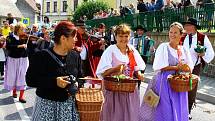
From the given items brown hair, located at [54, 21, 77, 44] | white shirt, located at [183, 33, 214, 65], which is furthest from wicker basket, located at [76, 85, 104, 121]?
white shirt, located at [183, 33, 214, 65]

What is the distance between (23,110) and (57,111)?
491 cm

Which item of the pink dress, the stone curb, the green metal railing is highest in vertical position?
the green metal railing

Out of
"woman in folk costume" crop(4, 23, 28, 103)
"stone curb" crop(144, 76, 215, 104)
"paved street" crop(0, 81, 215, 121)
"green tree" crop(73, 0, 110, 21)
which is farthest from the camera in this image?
"green tree" crop(73, 0, 110, 21)

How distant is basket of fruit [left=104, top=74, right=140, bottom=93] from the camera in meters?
5.75

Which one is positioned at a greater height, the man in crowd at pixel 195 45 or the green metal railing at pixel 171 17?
the green metal railing at pixel 171 17

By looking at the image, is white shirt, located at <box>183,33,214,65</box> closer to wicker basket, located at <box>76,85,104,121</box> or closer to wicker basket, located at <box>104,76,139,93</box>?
wicker basket, located at <box>104,76,139,93</box>

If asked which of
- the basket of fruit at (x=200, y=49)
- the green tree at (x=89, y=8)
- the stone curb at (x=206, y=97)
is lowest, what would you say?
the stone curb at (x=206, y=97)

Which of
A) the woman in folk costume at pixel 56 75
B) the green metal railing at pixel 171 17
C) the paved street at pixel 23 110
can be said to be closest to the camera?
the woman in folk costume at pixel 56 75

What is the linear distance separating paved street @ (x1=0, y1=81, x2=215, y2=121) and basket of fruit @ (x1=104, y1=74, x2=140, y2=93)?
2.95 m

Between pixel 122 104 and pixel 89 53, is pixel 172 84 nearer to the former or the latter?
pixel 122 104

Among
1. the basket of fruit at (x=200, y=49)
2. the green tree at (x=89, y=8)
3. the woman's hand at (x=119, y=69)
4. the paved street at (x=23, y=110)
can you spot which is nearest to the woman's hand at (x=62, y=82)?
the woman's hand at (x=119, y=69)

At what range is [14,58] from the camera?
10.8 meters

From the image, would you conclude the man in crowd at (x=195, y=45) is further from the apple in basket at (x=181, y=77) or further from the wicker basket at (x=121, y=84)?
the wicker basket at (x=121, y=84)

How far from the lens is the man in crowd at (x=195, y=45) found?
827 cm
